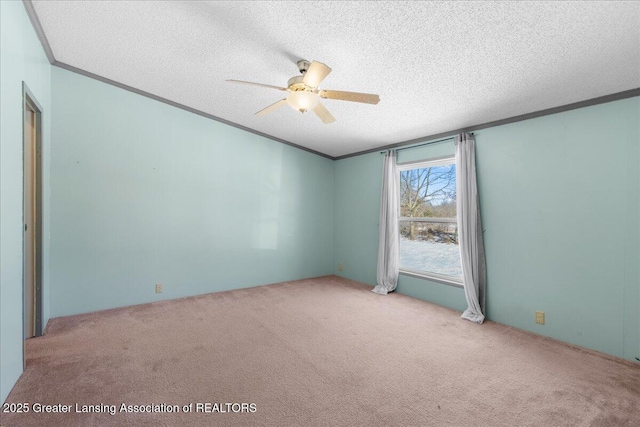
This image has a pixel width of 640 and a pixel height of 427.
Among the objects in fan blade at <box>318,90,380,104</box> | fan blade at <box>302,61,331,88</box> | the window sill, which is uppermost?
fan blade at <box>302,61,331,88</box>

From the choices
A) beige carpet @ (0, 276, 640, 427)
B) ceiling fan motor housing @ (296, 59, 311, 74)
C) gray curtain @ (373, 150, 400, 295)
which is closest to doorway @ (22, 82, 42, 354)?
beige carpet @ (0, 276, 640, 427)

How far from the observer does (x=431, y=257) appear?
387 cm

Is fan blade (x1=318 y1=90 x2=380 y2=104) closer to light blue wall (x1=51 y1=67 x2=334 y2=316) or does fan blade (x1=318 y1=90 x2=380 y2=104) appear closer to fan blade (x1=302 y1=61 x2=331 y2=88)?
fan blade (x1=302 y1=61 x2=331 y2=88)

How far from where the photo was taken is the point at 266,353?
2336mm

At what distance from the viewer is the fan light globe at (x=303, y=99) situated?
7.19ft

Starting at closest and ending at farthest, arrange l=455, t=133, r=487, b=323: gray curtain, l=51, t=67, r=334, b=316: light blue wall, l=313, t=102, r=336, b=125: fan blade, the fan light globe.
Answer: the fan light globe < l=313, t=102, r=336, b=125: fan blade < l=51, t=67, r=334, b=316: light blue wall < l=455, t=133, r=487, b=323: gray curtain

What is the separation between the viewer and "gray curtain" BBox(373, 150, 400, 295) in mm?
4184

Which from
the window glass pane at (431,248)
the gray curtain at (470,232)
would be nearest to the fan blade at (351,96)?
the gray curtain at (470,232)

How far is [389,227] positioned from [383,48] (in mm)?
2688

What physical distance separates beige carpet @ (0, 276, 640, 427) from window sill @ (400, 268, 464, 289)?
0.56m

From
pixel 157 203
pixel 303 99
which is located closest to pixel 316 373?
pixel 303 99

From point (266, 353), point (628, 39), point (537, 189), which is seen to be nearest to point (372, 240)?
point (537, 189)

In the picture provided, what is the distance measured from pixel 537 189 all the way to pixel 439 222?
46.9 inches

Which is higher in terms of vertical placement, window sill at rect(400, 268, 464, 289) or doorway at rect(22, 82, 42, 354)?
doorway at rect(22, 82, 42, 354)
